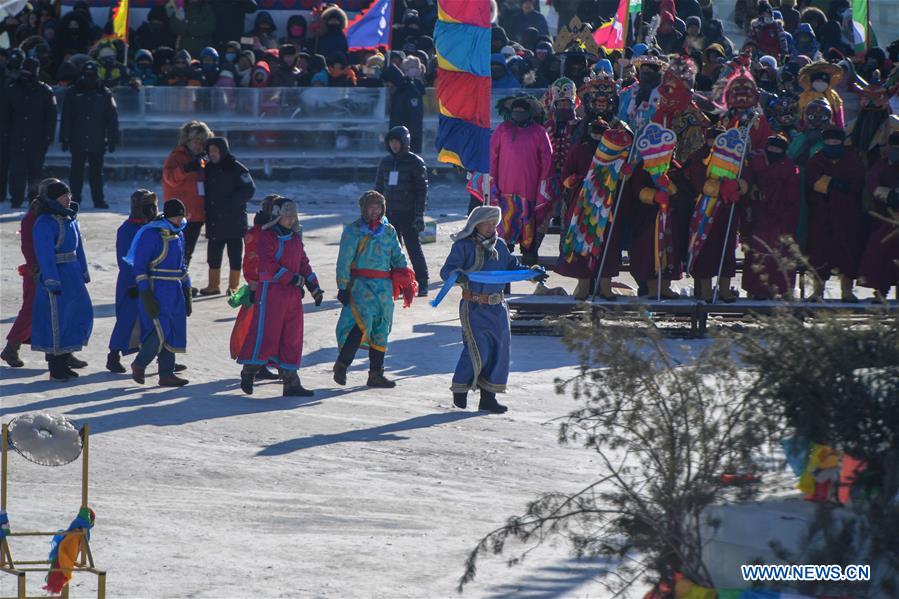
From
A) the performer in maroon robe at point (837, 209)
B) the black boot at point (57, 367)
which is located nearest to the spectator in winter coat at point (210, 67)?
the performer in maroon robe at point (837, 209)

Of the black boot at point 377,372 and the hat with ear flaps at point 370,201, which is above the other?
the hat with ear flaps at point 370,201

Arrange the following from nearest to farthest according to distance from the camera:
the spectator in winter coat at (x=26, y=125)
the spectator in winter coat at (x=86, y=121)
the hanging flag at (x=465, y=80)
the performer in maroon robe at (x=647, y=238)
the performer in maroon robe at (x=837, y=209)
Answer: the performer in maroon robe at (x=647, y=238) → the hanging flag at (x=465, y=80) → the performer in maroon robe at (x=837, y=209) → the spectator in winter coat at (x=86, y=121) → the spectator in winter coat at (x=26, y=125)

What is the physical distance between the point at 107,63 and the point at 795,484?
15845mm

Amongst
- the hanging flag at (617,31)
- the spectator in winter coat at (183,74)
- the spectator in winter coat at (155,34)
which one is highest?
the hanging flag at (617,31)

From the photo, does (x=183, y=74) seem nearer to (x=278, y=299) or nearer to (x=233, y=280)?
(x=233, y=280)

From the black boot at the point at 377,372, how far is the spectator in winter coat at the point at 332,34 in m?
11.0

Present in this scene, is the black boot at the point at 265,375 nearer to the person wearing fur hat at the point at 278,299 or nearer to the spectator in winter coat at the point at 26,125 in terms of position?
the person wearing fur hat at the point at 278,299

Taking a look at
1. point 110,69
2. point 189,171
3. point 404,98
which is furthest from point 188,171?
point 110,69

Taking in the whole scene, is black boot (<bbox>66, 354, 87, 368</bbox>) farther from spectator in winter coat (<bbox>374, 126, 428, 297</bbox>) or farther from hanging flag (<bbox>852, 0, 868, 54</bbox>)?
hanging flag (<bbox>852, 0, 868, 54</bbox>)

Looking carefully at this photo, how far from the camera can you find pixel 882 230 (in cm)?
1355

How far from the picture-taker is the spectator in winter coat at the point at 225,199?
14.6 metres

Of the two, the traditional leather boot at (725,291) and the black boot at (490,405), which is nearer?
the black boot at (490,405)

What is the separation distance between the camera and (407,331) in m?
13.7

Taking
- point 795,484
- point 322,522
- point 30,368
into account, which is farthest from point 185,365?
point 795,484
